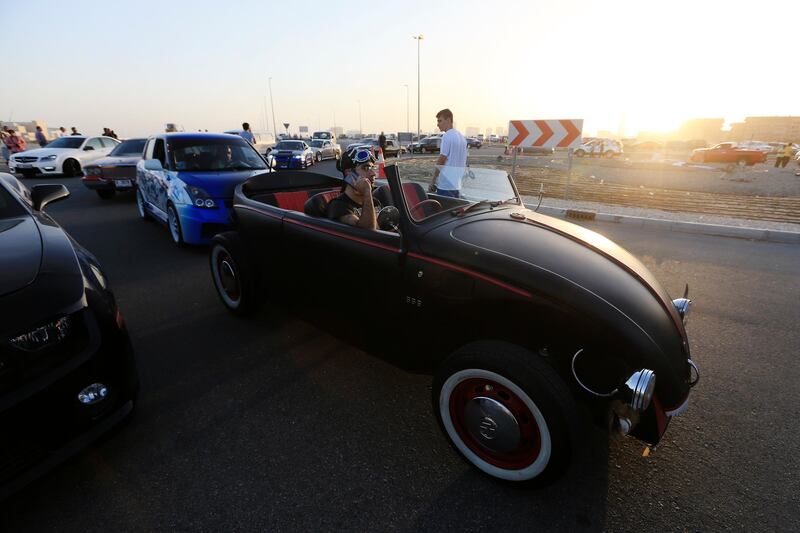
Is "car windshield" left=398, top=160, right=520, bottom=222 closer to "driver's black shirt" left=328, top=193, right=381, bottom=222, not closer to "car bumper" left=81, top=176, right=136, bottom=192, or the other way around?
"driver's black shirt" left=328, top=193, right=381, bottom=222

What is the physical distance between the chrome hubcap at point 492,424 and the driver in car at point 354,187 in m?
1.40

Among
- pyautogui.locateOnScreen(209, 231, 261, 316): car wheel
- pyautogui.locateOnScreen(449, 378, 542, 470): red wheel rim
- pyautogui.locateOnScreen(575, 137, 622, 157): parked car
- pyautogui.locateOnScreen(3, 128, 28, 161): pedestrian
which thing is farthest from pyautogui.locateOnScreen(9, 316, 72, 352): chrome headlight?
pyautogui.locateOnScreen(575, 137, 622, 157): parked car

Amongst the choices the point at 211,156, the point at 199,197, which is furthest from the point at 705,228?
the point at 211,156

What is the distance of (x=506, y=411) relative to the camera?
1.86 m

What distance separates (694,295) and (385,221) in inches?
149

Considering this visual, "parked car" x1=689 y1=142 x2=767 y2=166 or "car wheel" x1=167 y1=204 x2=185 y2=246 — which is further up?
"parked car" x1=689 y1=142 x2=767 y2=166

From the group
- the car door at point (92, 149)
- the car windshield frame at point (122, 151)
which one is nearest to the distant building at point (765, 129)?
the car windshield frame at point (122, 151)

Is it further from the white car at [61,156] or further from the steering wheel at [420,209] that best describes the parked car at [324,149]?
the steering wheel at [420,209]

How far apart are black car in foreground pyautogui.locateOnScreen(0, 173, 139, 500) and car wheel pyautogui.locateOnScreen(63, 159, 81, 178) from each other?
1544 cm

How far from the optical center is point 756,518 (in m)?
1.79

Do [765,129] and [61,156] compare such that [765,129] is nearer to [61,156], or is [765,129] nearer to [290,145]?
[290,145]

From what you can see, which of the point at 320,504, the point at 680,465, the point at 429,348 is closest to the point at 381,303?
the point at 429,348

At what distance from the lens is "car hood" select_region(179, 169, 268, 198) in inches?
214

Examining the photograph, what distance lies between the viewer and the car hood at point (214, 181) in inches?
214
